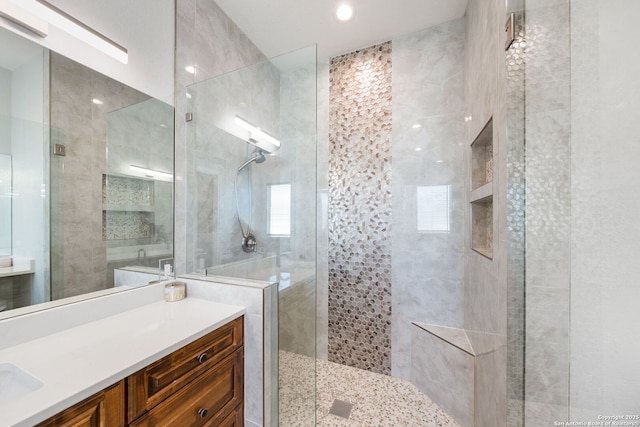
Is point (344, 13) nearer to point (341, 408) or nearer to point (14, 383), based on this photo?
point (14, 383)

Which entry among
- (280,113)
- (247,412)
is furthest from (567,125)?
(247,412)

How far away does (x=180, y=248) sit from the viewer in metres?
1.47

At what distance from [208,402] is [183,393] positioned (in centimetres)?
Result: 16

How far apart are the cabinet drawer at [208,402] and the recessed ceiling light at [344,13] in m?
2.33

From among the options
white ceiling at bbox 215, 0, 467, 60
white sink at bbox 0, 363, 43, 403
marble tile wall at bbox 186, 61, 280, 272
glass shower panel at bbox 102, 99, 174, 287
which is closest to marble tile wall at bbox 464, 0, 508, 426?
white ceiling at bbox 215, 0, 467, 60

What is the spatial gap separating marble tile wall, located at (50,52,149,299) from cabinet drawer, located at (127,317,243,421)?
0.65m

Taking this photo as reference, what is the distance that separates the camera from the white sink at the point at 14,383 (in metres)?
0.66

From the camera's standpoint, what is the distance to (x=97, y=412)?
2.04 feet

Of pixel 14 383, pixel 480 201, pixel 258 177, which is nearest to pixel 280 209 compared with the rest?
pixel 258 177

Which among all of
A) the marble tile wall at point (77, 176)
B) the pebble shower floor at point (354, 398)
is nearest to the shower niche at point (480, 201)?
the pebble shower floor at point (354, 398)

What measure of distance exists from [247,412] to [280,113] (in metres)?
1.76

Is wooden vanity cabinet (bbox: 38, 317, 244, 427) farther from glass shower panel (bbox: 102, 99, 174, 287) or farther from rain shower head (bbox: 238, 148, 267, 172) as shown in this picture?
rain shower head (bbox: 238, 148, 267, 172)

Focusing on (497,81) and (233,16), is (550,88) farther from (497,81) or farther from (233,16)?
(233,16)

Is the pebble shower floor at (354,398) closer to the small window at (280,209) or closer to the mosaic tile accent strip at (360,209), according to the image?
the mosaic tile accent strip at (360,209)
